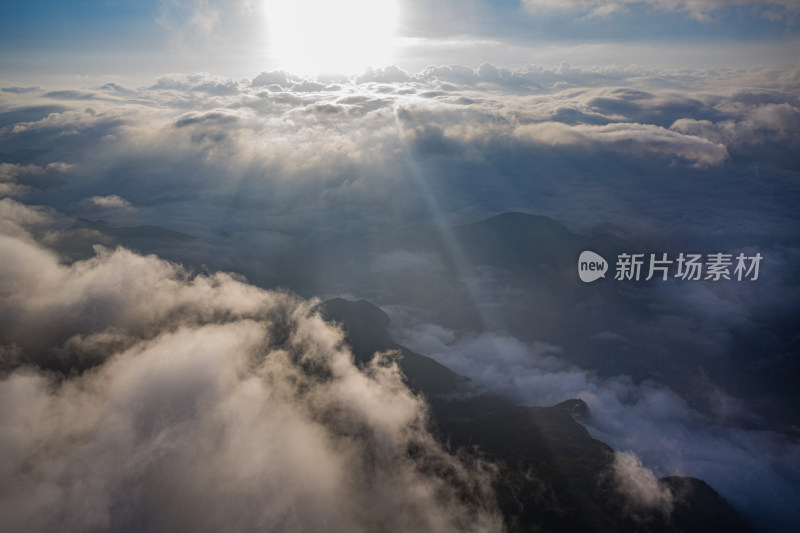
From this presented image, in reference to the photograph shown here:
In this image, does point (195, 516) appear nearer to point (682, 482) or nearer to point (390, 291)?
point (682, 482)

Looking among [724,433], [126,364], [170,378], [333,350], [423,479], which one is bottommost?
[724,433]

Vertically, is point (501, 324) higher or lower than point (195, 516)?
lower

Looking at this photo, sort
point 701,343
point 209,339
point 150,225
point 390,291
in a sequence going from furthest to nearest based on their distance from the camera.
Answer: point 150,225 → point 390,291 → point 701,343 → point 209,339

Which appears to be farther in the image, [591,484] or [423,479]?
[423,479]

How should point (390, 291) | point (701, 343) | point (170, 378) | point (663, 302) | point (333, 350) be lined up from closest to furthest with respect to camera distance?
point (170, 378) < point (333, 350) < point (701, 343) < point (663, 302) < point (390, 291)

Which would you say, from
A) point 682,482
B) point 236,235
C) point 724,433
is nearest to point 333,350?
point 682,482

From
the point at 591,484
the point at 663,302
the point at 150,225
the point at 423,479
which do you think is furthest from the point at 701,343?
the point at 150,225

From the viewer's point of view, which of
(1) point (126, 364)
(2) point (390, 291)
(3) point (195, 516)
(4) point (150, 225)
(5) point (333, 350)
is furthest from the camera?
(4) point (150, 225)

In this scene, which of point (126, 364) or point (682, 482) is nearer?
point (682, 482)

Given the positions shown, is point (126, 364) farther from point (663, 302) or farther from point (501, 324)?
point (663, 302)
